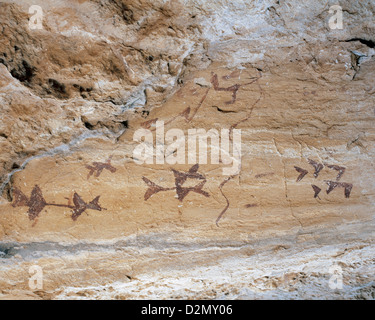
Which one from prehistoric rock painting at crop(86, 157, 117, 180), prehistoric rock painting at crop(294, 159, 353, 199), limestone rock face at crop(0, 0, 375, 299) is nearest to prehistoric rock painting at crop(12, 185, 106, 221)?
limestone rock face at crop(0, 0, 375, 299)

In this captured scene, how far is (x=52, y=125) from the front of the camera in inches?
80.5

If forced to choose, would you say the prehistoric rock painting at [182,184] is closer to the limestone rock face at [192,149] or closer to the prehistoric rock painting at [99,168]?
the limestone rock face at [192,149]

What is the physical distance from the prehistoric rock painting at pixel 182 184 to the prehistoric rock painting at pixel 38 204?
303mm

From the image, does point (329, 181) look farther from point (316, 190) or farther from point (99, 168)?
point (99, 168)

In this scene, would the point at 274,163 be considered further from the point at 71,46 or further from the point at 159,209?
the point at 71,46

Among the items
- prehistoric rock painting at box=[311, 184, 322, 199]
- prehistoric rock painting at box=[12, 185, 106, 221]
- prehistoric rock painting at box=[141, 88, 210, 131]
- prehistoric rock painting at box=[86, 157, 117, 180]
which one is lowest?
prehistoric rock painting at box=[12, 185, 106, 221]

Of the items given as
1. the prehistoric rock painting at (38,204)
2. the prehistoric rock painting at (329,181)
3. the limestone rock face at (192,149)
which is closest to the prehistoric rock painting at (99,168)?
the limestone rock face at (192,149)

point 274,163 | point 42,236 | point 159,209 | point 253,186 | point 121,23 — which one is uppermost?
point 121,23

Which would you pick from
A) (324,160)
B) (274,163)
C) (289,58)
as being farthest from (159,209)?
(289,58)

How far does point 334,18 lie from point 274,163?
2.95 feet

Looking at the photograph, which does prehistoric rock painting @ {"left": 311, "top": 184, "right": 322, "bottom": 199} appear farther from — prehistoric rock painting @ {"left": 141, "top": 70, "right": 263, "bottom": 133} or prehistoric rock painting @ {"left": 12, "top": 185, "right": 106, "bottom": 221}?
prehistoric rock painting @ {"left": 12, "top": 185, "right": 106, "bottom": 221}

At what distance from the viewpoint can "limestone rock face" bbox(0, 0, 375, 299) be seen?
2.04 m

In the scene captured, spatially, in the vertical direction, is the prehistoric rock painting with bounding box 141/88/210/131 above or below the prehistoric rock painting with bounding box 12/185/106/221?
above

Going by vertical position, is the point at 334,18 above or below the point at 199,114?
above
